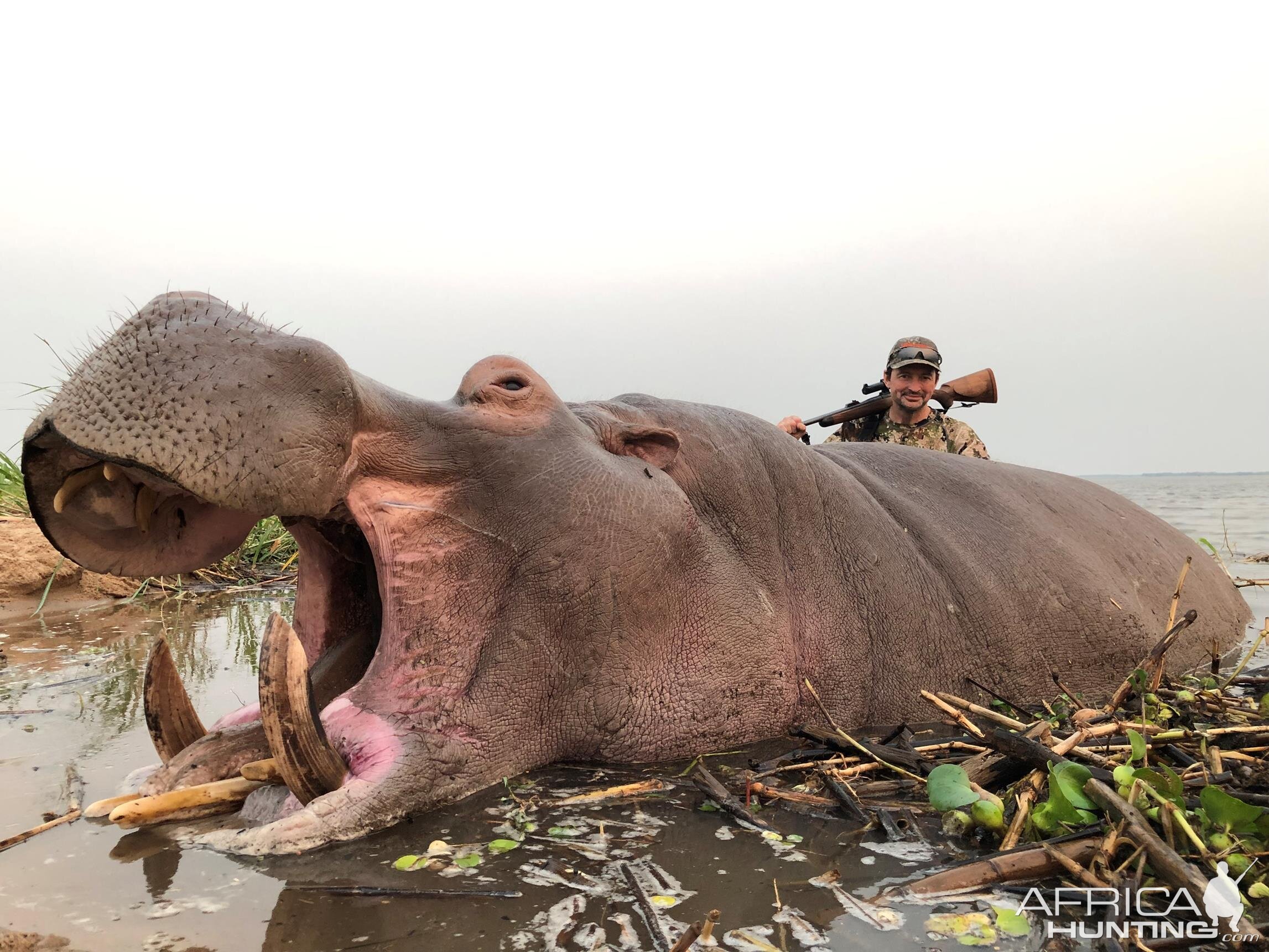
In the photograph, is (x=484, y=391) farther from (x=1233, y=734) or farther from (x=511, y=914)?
(x=1233, y=734)

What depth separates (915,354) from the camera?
7098 millimetres

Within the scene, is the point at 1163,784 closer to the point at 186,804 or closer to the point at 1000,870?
the point at 1000,870

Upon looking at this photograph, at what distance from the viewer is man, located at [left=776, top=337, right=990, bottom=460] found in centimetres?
706

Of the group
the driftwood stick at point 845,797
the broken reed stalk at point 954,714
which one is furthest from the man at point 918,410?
the driftwood stick at point 845,797

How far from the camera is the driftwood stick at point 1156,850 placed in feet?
5.06

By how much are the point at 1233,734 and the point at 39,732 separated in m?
3.41

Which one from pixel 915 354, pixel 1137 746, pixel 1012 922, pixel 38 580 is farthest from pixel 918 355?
pixel 38 580

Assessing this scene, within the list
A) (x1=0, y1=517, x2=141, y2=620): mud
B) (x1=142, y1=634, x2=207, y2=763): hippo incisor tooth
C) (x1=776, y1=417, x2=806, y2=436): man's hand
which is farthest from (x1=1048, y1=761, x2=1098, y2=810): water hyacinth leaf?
(x1=0, y1=517, x2=141, y2=620): mud

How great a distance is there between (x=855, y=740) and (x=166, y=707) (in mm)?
1701

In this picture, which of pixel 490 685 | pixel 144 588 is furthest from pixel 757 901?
pixel 144 588

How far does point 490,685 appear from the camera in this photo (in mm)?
2262

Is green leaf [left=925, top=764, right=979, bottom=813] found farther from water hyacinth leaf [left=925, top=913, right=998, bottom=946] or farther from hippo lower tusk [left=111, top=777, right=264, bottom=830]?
hippo lower tusk [left=111, top=777, right=264, bottom=830]

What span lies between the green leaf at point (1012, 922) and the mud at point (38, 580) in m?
5.86

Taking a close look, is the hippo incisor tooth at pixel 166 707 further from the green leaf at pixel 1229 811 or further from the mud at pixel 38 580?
the mud at pixel 38 580
